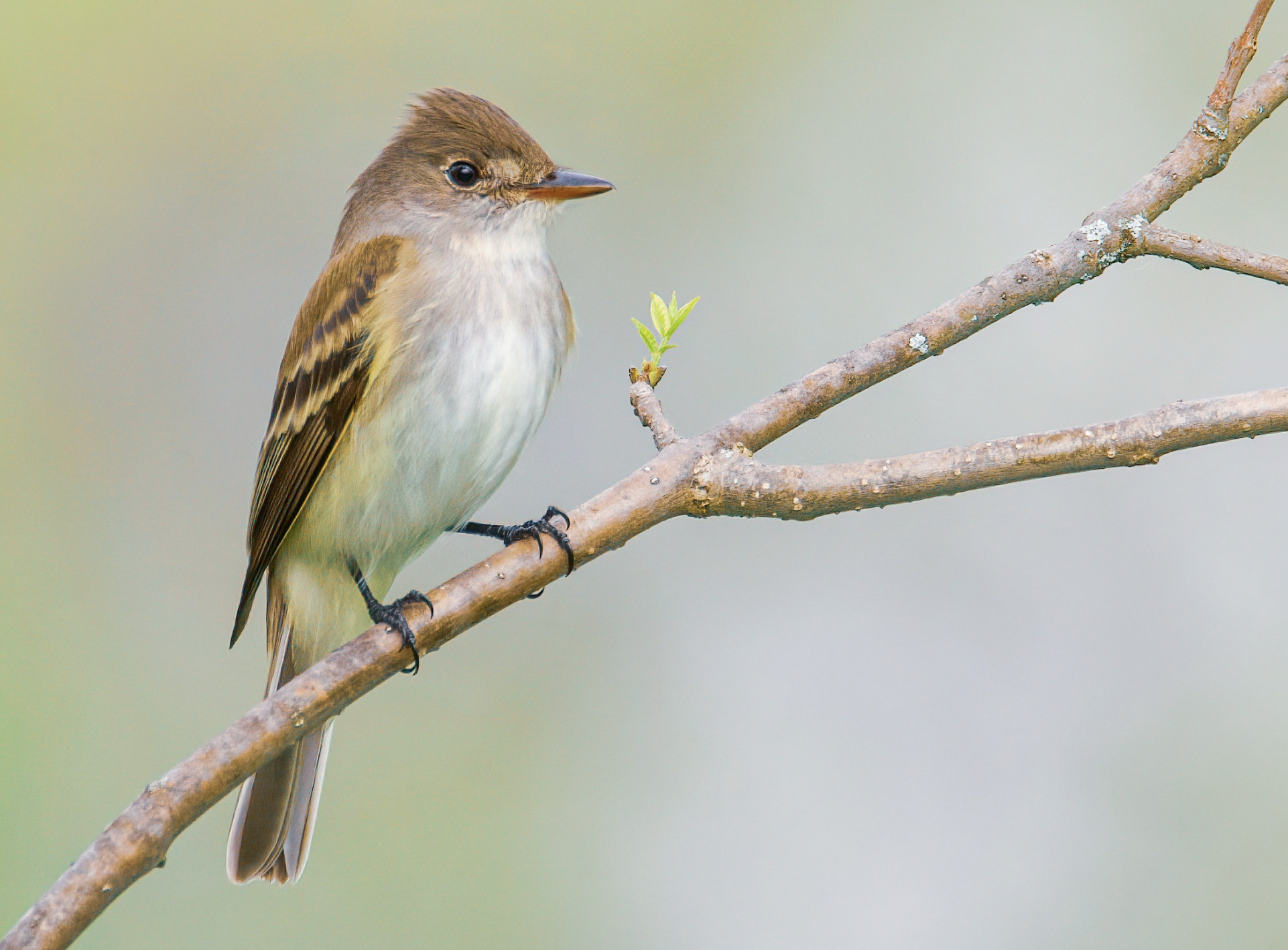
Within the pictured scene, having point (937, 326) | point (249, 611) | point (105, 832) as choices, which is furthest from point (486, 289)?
point (105, 832)

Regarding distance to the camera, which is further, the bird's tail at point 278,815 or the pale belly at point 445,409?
the bird's tail at point 278,815

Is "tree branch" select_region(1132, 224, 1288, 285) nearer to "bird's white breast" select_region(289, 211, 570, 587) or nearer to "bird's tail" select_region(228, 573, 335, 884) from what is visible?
"bird's white breast" select_region(289, 211, 570, 587)

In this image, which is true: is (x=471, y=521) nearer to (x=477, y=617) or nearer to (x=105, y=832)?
(x=477, y=617)

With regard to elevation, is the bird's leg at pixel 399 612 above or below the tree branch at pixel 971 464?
above

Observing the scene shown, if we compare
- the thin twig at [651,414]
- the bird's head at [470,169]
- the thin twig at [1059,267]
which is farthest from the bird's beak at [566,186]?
the thin twig at [1059,267]

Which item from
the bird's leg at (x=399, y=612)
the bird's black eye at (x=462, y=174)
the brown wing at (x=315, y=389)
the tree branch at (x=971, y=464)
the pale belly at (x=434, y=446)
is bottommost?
the tree branch at (x=971, y=464)

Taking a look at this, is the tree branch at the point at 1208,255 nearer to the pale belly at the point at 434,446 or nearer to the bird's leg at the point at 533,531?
the bird's leg at the point at 533,531

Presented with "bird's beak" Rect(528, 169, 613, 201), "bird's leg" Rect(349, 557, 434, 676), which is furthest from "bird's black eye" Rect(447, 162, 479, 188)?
"bird's leg" Rect(349, 557, 434, 676)
